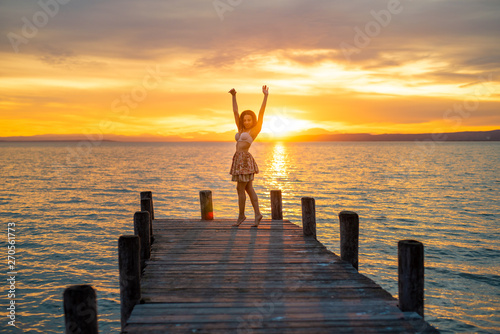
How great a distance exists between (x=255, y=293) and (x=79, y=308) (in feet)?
7.46

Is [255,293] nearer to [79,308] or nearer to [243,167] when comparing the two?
[79,308]

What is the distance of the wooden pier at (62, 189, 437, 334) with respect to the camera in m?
4.05

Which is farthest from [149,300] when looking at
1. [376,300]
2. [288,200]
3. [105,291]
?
[288,200]

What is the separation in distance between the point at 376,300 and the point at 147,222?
427 cm

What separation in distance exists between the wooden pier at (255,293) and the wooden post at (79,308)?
57 centimetres

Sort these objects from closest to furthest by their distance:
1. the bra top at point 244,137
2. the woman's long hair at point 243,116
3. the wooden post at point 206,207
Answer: the bra top at point 244,137 → the woman's long hair at point 243,116 → the wooden post at point 206,207

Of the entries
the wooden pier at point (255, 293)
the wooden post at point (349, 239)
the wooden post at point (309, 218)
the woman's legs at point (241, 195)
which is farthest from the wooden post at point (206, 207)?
the wooden post at point (349, 239)

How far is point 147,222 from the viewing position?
7.02m

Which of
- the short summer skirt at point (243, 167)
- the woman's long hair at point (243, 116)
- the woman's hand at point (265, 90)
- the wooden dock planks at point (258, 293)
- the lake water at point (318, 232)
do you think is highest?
the woman's hand at point (265, 90)

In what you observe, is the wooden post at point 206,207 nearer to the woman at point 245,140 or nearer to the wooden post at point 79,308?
the woman at point 245,140

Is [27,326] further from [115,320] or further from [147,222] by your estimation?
[147,222]

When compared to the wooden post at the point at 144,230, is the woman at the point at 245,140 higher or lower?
higher

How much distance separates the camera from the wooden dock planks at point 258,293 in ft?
13.3

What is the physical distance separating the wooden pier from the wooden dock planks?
1 cm
